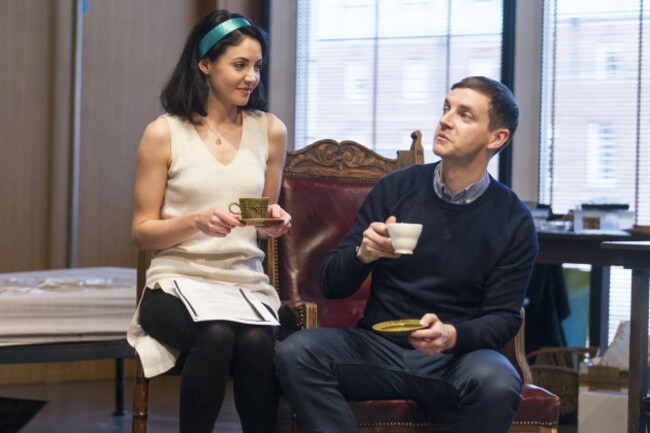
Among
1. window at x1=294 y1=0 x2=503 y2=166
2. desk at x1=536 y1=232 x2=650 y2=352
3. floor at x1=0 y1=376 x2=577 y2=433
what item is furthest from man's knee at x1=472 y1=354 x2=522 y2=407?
window at x1=294 y1=0 x2=503 y2=166

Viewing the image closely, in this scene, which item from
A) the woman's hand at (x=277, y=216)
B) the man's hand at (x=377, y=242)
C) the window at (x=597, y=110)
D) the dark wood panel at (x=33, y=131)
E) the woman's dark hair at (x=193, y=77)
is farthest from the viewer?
the window at (x=597, y=110)

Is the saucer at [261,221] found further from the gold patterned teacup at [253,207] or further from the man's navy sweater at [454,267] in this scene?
the man's navy sweater at [454,267]

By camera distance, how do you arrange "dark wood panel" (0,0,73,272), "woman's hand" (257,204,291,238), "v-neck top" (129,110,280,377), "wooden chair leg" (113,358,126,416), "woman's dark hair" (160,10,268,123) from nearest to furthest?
"woman's hand" (257,204,291,238)
"v-neck top" (129,110,280,377)
"woman's dark hair" (160,10,268,123)
"wooden chair leg" (113,358,126,416)
"dark wood panel" (0,0,73,272)

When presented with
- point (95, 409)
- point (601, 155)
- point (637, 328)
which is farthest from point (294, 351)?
point (601, 155)

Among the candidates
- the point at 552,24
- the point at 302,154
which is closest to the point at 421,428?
the point at 302,154

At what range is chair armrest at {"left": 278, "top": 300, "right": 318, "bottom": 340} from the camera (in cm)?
228

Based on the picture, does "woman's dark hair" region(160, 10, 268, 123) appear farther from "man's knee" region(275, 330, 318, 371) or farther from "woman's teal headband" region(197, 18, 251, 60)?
"man's knee" region(275, 330, 318, 371)

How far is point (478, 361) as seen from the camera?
202 centimetres

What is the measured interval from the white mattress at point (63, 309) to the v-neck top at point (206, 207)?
35.6 inches

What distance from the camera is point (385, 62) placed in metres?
4.77

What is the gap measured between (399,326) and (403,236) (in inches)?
10.1

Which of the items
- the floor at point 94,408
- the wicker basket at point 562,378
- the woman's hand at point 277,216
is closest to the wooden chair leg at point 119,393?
the floor at point 94,408

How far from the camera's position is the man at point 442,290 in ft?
6.57

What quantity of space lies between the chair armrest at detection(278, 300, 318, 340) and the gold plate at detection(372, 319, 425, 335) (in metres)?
0.28
